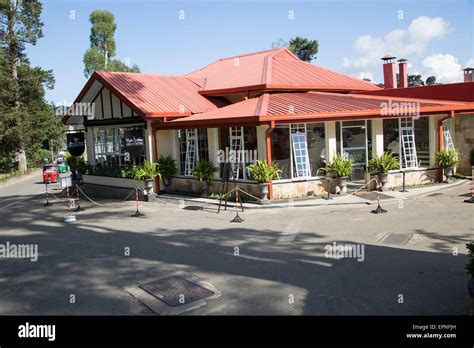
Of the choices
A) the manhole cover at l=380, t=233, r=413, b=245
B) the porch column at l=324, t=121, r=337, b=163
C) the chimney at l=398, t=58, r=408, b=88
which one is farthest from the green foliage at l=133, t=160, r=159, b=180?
the chimney at l=398, t=58, r=408, b=88

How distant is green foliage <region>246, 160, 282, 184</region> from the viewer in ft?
50.0

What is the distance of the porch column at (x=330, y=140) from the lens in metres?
16.8

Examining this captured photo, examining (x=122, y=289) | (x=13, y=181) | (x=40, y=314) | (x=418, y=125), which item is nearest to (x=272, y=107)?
(x=418, y=125)

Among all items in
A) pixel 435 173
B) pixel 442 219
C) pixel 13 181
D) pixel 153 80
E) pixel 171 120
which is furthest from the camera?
pixel 13 181

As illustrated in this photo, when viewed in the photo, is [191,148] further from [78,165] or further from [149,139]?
[78,165]

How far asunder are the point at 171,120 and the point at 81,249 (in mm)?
9347

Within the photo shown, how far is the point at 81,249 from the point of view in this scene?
1071 centimetres

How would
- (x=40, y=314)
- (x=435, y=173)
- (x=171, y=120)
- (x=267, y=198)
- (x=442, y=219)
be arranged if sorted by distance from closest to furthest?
(x=40, y=314) < (x=442, y=219) < (x=267, y=198) < (x=435, y=173) < (x=171, y=120)

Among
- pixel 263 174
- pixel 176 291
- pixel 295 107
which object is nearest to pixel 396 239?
pixel 176 291

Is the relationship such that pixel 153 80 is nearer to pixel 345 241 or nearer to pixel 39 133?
pixel 345 241

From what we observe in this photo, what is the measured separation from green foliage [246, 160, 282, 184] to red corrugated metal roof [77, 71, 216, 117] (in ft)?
16.9

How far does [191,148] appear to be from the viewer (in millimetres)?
19188

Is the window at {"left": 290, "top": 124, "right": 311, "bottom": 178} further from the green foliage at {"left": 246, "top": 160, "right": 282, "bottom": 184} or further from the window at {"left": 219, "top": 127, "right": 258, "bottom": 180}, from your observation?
the window at {"left": 219, "top": 127, "right": 258, "bottom": 180}

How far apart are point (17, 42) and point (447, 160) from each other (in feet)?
124
